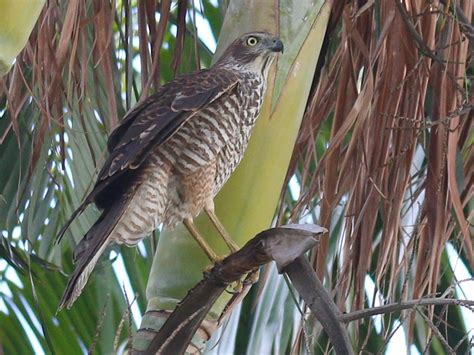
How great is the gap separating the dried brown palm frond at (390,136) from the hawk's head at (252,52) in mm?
190

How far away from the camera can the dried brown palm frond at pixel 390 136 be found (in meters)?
2.15

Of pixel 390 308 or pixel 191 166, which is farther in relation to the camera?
pixel 191 166

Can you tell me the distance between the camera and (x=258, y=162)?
1941mm

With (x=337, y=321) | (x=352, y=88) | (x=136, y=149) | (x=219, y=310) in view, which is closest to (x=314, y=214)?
(x=352, y=88)

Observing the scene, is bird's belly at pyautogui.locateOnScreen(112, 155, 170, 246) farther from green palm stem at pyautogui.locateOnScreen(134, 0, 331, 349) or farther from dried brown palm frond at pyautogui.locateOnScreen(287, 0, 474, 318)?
dried brown palm frond at pyautogui.locateOnScreen(287, 0, 474, 318)

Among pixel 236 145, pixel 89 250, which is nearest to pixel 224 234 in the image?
pixel 89 250

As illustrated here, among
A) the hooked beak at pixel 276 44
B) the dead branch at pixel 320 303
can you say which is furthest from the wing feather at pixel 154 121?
the dead branch at pixel 320 303

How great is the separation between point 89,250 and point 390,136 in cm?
82

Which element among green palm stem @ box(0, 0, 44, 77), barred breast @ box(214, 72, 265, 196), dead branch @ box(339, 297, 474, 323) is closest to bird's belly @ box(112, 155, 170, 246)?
barred breast @ box(214, 72, 265, 196)

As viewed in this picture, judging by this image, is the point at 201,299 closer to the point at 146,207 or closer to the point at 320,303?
the point at 320,303

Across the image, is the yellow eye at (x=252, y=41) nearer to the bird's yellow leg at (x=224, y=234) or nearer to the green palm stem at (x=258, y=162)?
the green palm stem at (x=258, y=162)

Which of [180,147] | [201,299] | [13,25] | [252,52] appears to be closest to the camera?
[13,25]

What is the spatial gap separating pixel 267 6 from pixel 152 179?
1.80 ft

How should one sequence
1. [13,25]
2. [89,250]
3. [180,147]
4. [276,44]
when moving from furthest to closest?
[180,147]
[276,44]
[89,250]
[13,25]
